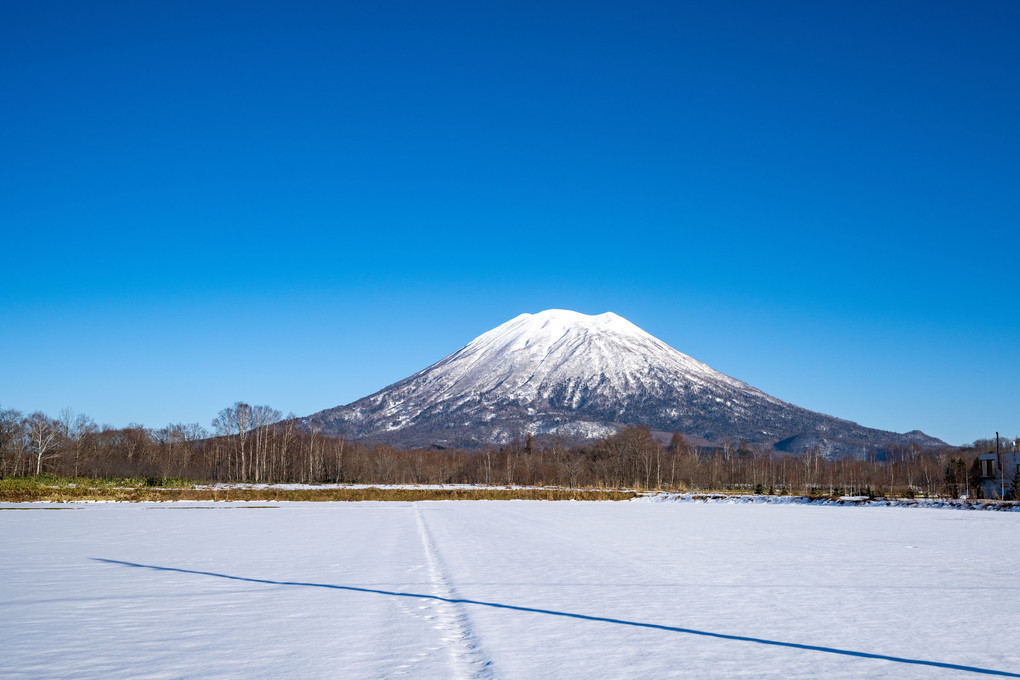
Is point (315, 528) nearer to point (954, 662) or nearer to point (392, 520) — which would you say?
point (392, 520)

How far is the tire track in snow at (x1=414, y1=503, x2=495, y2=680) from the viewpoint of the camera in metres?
6.57

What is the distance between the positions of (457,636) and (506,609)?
1742 mm

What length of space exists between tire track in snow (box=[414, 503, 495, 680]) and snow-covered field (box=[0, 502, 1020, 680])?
1.5 inches

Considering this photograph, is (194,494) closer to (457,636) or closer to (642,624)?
(457,636)

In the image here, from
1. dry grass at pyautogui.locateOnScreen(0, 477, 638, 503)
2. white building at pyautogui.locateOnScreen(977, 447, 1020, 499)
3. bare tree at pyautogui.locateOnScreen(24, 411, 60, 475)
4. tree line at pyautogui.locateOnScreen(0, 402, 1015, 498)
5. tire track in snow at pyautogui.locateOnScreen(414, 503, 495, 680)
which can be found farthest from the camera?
tree line at pyautogui.locateOnScreen(0, 402, 1015, 498)

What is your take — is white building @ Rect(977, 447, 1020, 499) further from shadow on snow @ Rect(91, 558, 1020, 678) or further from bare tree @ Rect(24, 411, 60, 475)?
bare tree @ Rect(24, 411, 60, 475)

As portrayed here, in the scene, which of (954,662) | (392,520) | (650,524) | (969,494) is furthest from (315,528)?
(969,494)

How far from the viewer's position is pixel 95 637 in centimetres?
796

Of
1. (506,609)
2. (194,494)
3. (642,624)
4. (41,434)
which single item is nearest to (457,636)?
(506,609)

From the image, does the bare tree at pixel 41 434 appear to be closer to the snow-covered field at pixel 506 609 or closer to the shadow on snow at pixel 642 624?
the snow-covered field at pixel 506 609

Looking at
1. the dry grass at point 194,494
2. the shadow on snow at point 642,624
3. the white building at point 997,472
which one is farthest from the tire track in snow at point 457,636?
the white building at point 997,472

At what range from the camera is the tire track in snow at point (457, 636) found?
6574 millimetres

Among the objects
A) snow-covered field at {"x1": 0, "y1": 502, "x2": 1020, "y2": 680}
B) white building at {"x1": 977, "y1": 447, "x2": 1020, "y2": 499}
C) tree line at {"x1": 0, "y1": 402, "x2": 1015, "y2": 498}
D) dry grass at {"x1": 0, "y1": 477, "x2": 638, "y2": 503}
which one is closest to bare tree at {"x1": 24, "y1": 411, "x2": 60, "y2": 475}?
tree line at {"x1": 0, "y1": 402, "x2": 1015, "y2": 498}

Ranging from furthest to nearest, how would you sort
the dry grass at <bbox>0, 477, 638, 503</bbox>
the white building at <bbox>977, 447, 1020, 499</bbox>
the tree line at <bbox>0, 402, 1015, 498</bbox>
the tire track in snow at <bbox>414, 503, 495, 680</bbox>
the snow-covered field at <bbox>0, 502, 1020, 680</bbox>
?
the tree line at <bbox>0, 402, 1015, 498</bbox> → the white building at <bbox>977, 447, 1020, 499</bbox> → the dry grass at <bbox>0, 477, 638, 503</bbox> → the snow-covered field at <bbox>0, 502, 1020, 680</bbox> → the tire track in snow at <bbox>414, 503, 495, 680</bbox>
